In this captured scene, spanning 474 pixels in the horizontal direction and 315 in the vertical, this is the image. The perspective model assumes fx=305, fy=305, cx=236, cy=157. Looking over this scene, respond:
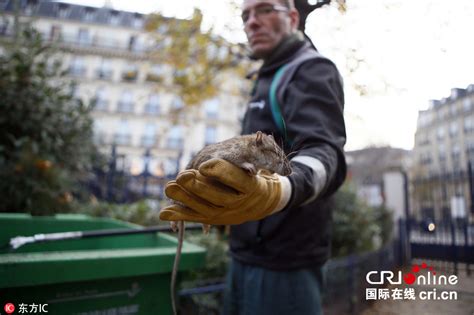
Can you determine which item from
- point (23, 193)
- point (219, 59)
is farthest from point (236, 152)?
point (219, 59)

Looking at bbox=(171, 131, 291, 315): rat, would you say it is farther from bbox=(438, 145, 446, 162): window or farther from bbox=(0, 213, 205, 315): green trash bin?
bbox=(438, 145, 446, 162): window

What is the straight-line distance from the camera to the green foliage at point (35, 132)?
9.87ft

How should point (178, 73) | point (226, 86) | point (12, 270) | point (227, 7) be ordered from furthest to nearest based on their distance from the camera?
point (226, 86) → point (178, 73) → point (227, 7) → point (12, 270)

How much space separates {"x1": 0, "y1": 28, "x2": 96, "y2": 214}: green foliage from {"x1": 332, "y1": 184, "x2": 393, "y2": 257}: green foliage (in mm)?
3851

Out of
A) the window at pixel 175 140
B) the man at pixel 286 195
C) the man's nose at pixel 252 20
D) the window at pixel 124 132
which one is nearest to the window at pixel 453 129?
the man at pixel 286 195

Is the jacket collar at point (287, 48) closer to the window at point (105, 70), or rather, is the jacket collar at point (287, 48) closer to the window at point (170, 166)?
the window at point (170, 166)

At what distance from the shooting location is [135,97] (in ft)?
61.3

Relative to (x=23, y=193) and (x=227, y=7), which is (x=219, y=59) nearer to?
(x=23, y=193)

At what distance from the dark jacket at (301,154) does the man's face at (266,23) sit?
0.16 feet

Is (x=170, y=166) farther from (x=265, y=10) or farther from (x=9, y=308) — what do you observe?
(x=9, y=308)

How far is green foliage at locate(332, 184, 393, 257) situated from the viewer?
4770 millimetres

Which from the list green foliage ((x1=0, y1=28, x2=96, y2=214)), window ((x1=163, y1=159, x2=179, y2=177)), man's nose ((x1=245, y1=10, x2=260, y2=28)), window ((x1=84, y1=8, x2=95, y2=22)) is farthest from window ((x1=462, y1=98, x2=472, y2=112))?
window ((x1=163, y1=159, x2=179, y2=177))

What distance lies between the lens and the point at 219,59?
5.10 metres

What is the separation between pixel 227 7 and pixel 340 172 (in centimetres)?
96
